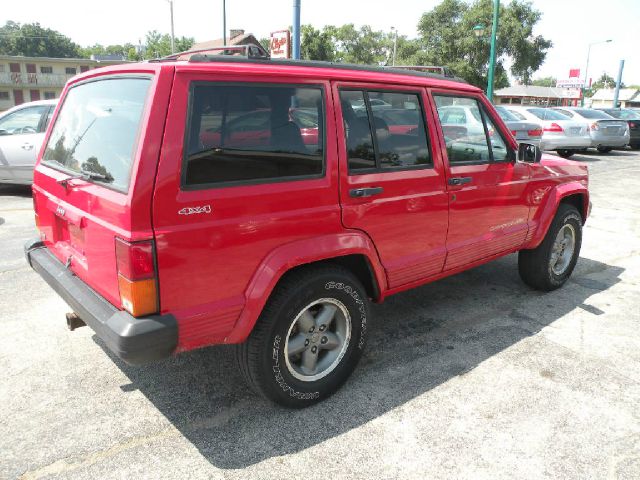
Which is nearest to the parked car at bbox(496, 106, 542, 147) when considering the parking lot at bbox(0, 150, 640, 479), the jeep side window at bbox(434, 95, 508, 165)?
the parking lot at bbox(0, 150, 640, 479)

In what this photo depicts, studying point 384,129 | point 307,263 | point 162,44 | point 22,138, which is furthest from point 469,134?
point 162,44

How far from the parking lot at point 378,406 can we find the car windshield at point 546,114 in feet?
39.2

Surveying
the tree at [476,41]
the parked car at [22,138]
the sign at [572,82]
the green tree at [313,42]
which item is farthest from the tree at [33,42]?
the parked car at [22,138]

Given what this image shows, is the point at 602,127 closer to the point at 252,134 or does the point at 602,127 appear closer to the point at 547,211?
the point at 547,211

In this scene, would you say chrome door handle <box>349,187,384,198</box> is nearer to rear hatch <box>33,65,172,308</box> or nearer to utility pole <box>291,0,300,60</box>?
rear hatch <box>33,65,172,308</box>

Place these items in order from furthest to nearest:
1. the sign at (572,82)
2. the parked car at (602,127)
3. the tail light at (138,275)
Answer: the sign at (572,82), the parked car at (602,127), the tail light at (138,275)

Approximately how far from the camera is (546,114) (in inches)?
607

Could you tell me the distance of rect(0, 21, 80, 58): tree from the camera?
95.1 meters

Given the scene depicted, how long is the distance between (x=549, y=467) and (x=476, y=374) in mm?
875

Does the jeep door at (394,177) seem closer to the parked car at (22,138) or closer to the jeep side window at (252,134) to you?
the jeep side window at (252,134)

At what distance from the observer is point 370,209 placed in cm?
299

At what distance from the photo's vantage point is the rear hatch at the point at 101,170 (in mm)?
2229

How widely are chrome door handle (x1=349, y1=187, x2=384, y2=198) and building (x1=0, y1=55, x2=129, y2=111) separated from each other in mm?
54759

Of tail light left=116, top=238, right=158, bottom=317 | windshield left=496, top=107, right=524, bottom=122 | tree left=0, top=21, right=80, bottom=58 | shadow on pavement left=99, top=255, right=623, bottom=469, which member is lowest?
shadow on pavement left=99, top=255, right=623, bottom=469
